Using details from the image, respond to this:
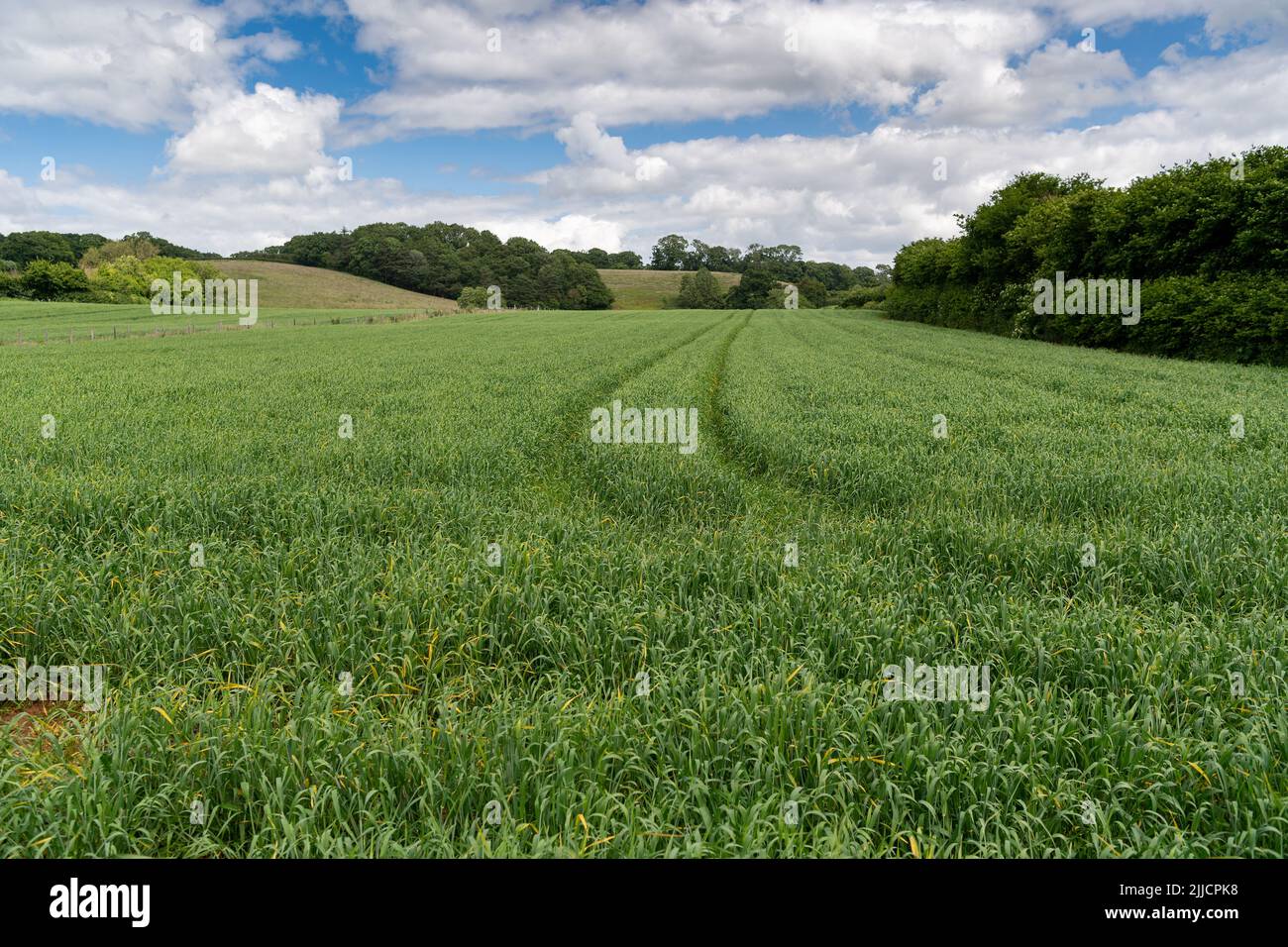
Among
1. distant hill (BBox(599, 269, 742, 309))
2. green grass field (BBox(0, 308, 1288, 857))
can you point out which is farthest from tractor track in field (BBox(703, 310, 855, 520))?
distant hill (BBox(599, 269, 742, 309))

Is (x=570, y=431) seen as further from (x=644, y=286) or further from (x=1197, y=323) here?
(x=644, y=286)

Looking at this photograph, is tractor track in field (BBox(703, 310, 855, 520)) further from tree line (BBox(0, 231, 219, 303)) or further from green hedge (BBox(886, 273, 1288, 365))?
tree line (BBox(0, 231, 219, 303))

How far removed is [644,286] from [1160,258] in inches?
4875

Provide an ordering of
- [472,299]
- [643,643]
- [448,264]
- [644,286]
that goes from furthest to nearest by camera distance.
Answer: [644,286] < [448,264] < [472,299] < [643,643]

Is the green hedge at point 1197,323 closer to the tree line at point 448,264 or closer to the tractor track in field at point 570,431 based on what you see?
the tractor track in field at point 570,431

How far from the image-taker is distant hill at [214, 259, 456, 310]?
101m

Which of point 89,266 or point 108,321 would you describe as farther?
point 89,266

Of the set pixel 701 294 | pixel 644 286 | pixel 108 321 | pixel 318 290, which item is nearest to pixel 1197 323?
pixel 108 321

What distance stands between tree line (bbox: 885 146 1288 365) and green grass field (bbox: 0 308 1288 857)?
21.3m

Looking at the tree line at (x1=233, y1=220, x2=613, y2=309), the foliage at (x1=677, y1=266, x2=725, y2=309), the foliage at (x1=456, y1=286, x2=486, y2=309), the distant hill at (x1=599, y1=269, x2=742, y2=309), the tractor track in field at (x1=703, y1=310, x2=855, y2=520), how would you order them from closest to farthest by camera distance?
the tractor track in field at (x1=703, y1=310, x2=855, y2=520) < the foliage at (x1=456, y1=286, x2=486, y2=309) < the tree line at (x1=233, y1=220, x2=613, y2=309) < the foliage at (x1=677, y1=266, x2=725, y2=309) < the distant hill at (x1=599, y1=269, x2=742, y2=309)

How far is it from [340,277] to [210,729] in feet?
444

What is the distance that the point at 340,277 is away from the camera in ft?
400

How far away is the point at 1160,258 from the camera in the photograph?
32.0m

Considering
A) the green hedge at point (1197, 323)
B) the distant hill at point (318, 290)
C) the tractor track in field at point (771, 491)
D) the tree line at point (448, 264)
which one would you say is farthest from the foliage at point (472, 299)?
the tractor track in field at point (771, 491)
